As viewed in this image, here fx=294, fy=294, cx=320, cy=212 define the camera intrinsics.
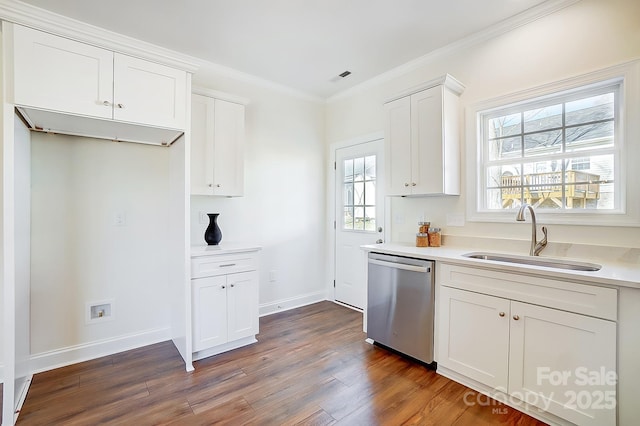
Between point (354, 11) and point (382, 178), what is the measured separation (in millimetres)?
1721

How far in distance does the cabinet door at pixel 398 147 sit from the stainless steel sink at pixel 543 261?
2.77ft

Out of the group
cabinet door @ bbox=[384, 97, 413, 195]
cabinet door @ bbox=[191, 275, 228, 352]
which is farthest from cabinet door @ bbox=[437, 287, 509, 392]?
cabinet door @ bbox=[191, 275, 228, 352]

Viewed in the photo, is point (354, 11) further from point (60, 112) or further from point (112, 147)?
point (112, 147)

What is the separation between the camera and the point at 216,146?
2.86 m

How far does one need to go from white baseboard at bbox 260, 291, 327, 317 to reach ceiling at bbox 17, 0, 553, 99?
8.96ft

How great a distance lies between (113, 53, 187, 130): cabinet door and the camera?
2072mm

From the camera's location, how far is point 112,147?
259cm

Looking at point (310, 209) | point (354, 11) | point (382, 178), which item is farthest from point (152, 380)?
point (354, 11)

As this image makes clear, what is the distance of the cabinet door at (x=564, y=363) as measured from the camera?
4.94 ft

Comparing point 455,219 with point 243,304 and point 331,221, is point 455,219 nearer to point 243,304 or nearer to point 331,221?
point 331,221

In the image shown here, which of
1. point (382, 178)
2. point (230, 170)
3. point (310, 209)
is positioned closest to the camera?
point (230, 170)

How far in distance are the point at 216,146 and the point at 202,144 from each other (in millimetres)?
130

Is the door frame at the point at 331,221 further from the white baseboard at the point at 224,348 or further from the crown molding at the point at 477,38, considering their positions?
the white baseboard at the point at 224,348

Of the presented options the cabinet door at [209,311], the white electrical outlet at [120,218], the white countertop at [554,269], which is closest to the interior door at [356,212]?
the white countertop at [554,269]
